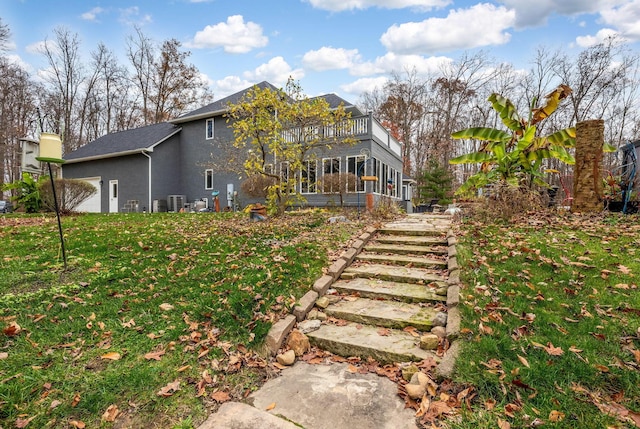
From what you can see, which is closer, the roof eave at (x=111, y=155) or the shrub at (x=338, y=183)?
the shrub at (x=338, y=183)

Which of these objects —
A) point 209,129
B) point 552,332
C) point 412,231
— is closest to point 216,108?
point 209,129

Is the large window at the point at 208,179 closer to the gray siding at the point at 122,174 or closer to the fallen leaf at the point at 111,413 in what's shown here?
the gray siding at the point at 122,174

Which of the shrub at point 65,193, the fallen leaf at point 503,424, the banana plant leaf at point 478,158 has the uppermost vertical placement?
the banana plant leaf at point 478,158

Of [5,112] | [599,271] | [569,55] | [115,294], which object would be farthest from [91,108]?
[569,55]

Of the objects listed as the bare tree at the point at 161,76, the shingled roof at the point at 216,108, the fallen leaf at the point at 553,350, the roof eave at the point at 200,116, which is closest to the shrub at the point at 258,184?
the roof eave at the point at 200,116

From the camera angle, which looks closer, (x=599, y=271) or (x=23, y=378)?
(x=23, y=378)

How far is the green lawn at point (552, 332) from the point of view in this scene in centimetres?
210

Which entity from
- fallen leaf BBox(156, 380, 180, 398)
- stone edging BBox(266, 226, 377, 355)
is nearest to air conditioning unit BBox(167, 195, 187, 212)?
stone edging BBox(266, 226, 377, 355)

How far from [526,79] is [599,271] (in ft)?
76.1

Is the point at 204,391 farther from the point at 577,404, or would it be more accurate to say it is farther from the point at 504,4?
the point at 504,4

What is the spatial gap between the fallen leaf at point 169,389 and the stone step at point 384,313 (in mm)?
1844

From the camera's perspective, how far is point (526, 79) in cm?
2166

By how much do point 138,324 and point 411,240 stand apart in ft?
15.3

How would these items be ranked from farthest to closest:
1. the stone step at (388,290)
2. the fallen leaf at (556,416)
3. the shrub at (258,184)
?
1. the shrub at (258,184)
2. the stone step at (388,290)
3. the fallen leaf at (556,416)
